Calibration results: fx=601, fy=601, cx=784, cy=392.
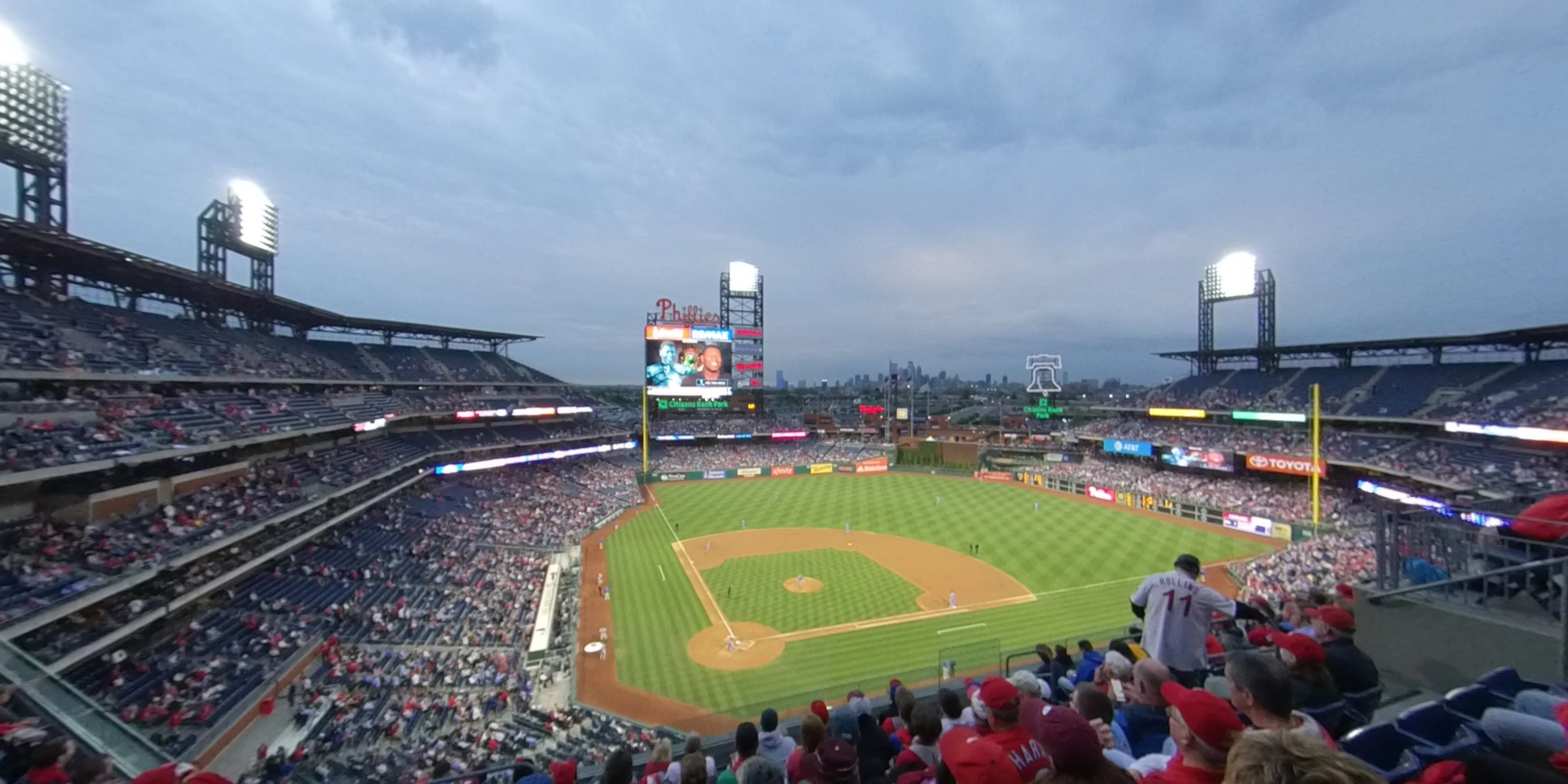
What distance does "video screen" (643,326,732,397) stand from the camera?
54500 mm

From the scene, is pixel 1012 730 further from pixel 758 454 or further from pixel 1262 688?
pixel 758 454

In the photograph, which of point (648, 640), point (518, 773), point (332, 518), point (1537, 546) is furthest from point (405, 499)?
point (1537, 546)

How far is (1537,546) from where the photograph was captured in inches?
317

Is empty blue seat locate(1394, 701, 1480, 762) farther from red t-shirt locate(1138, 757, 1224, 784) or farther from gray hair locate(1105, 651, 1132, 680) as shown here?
red t-shirt locate(1138, 757, 1224, 784)

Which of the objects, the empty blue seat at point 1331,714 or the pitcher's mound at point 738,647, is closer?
the empty blue seat at point 1331,714

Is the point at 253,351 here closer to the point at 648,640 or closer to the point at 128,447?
the point at 128,447

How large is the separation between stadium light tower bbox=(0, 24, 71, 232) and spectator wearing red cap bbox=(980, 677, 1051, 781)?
3247cm

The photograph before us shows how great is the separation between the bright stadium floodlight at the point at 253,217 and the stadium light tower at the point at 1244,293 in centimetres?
6804

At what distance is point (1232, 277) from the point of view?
5131cm

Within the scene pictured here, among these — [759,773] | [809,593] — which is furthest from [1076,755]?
[809,593]

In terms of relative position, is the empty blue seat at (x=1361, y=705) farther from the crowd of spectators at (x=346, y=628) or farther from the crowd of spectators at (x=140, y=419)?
the crowd of spectators at (x=140, y=419)

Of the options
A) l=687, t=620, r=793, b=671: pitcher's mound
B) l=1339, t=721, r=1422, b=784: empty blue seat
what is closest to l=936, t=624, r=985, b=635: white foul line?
l=687, t=620, r=793, b=671: pitcher's mound

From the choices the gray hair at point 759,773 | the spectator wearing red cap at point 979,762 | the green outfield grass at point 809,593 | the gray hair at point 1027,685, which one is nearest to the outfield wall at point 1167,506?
the green outfield grass at point 809,593

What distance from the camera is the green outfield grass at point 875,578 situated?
1867cm
